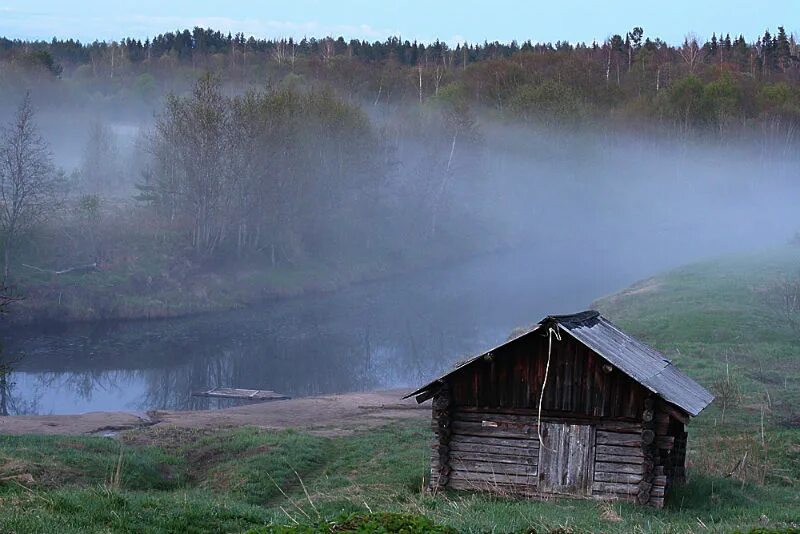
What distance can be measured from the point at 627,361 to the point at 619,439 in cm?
155

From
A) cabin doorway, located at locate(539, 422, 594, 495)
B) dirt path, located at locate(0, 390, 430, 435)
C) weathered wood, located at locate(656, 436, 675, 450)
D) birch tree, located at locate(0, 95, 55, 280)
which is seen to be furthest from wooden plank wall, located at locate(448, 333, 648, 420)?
birch tree, located at locate(0, 95, 55, 280)

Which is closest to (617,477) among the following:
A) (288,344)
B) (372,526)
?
(372,526)

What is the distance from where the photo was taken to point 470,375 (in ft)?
66.4

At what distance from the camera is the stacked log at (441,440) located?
2014cm

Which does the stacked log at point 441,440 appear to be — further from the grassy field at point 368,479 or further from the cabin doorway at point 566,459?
the cabin doorway at point 566,459

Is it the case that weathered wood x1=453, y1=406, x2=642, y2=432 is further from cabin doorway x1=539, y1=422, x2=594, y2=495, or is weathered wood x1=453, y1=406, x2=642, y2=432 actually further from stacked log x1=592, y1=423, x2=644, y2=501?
cabin doorway x1=539, y1=422, x2=594, y2=495

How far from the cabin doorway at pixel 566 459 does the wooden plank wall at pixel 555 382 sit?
1.24 ft

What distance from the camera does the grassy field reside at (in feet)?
42.9

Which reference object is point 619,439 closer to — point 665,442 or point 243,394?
point 665,442

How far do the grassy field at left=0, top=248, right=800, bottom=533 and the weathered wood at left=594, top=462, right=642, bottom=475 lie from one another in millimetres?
882

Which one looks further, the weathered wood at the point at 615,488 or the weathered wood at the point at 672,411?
the weathered wood at the point at 615,488

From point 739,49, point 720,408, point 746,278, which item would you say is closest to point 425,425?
point 720,408

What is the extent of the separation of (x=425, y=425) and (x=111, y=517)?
17.5 meters

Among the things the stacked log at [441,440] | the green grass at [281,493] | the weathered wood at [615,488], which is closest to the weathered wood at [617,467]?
the weathered wood at [615,488]
